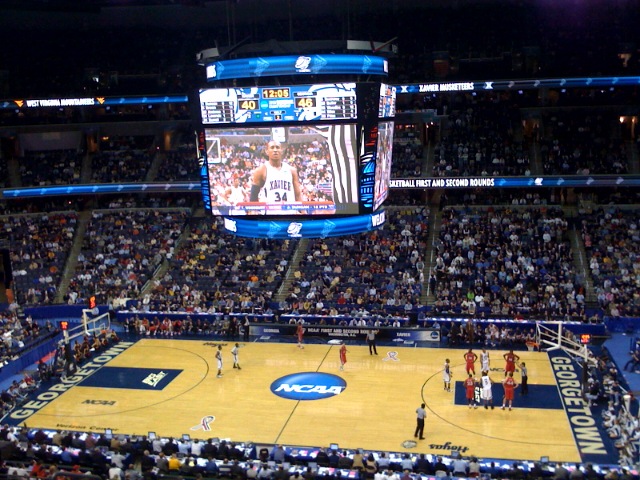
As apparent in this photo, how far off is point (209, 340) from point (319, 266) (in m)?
7.31

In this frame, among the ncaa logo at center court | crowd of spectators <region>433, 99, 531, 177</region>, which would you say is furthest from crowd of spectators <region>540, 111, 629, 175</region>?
the ncaa logo at center court

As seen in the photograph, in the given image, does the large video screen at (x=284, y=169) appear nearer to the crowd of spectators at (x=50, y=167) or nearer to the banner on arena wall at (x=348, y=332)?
the banner on arena wall at (x=348, y=332)

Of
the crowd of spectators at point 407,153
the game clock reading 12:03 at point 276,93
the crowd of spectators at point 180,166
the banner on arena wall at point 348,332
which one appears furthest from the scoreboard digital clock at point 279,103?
the crowd of spectators at point 180,166

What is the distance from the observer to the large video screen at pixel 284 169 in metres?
23.0

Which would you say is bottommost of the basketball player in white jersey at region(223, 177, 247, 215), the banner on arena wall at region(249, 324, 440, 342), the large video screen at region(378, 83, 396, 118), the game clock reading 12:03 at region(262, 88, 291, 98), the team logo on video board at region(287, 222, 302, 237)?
the banner on arena wall at region(249, 324, 440, 342)

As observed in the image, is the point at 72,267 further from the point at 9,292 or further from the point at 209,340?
the point at 209,340

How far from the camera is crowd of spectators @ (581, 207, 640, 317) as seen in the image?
3181 cm

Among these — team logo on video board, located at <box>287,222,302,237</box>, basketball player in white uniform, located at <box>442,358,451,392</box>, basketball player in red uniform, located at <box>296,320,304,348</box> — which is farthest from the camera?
basketball player in red uniform, located at <box>296,320,304,348</box>

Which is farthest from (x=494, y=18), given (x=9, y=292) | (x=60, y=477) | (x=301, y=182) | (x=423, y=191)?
(x=60, y=477)

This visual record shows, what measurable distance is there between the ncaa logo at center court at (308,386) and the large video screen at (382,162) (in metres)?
6.70

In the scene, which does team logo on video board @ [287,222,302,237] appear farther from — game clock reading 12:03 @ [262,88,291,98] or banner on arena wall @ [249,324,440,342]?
banner on arena wall @ [249,324,440,342]

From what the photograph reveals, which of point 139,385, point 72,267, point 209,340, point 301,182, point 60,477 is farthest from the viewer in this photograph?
point 72,267

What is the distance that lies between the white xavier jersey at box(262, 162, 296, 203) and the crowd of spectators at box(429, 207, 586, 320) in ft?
37.9

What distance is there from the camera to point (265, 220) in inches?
956
